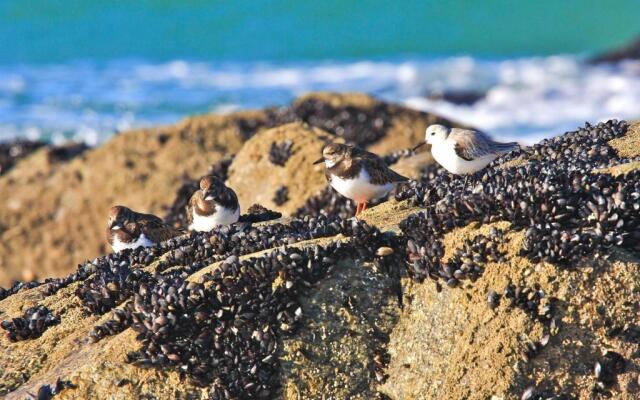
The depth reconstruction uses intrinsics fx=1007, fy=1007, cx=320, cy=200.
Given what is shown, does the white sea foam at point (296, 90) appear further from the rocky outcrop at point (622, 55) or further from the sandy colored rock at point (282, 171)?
the sandy colored rock at point (282, 171)

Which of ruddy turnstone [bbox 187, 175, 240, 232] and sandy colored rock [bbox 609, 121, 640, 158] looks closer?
sandy colored rock [bbox 609, 121, 640, 158]

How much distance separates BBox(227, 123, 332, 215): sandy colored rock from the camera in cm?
1204

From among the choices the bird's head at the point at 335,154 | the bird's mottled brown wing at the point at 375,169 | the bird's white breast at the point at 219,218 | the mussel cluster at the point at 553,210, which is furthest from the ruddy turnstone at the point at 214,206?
the mussel cluster at the point at 553,210

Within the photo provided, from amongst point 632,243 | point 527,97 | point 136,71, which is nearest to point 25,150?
point 632,243

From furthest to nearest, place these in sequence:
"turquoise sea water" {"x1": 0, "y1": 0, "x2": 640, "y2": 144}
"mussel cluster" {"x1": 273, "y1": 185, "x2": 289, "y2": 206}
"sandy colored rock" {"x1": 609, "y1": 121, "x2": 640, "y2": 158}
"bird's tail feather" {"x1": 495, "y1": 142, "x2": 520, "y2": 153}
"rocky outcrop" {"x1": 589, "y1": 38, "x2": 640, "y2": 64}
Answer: "rocky outcrop" {"x1": 589, "y1": 38, "x2": 640, "y2": 64}
"turquoise sea water" {"x1": 0, "y1": 0, "x2": 640, "y2": 144}
"mussel cluster" {"x1": 273, "y1": 185, "x2": 289, "y2": 206}
"bird's tail feather" {"x1": 495, "y1": 142, "x2": 520, "y2": 153}
"sandy colored rock" {"x1": 609, "y1": 121, "x2": 640, "y2": 158}

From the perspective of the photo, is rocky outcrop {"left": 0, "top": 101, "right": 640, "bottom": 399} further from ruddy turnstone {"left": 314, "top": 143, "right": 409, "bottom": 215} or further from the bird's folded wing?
ruddy turnstone {"left": 314, "top": 143, "right": 409, "bottom": 215}

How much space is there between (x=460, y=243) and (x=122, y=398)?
243cm

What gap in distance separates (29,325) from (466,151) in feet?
12.5

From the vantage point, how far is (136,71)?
1571 inches

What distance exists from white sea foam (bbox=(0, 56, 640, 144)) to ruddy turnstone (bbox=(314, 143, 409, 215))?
1741 centimetres

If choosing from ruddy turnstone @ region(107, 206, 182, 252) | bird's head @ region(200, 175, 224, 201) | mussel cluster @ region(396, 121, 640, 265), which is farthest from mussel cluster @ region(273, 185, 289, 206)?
mussel cluster @ region(396, 121, 640, 265)

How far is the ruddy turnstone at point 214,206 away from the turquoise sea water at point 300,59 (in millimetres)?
17725

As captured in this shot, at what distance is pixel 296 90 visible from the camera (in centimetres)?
3647

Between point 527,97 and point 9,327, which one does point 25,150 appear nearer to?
point 9,327
